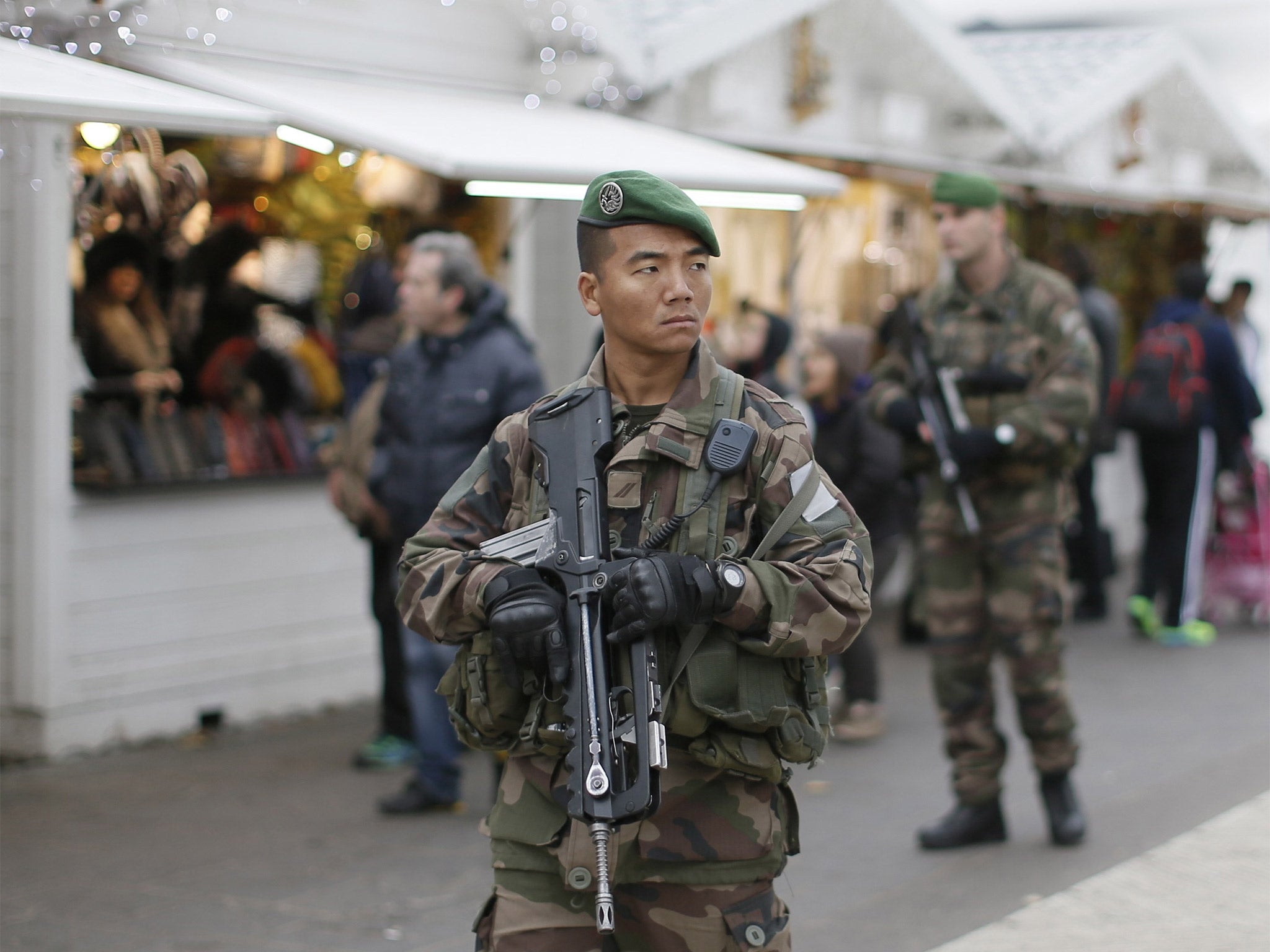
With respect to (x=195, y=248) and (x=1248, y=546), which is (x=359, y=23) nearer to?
(x=195, y=248)

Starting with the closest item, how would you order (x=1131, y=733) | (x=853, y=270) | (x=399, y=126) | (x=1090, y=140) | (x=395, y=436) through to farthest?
(x=395, y=436), (x=399, y=126), (x=1131, y=733), (x=853, y=270), (x=1090, y=140)

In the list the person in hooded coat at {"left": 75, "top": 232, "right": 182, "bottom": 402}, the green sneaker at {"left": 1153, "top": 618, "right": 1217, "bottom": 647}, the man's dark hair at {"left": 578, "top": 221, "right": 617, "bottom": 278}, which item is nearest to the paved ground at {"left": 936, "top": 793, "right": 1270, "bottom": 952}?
the man's dark hair at {"left": 578, "top": 221, "right": 617, "bottom": 278}

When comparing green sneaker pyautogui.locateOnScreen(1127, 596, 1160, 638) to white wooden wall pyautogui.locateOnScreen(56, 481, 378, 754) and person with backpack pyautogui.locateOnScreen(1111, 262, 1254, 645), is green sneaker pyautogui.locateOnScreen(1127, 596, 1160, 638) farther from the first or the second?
white wooden wall pyautogui.locateOnScreen(56, 481, 378, 754)

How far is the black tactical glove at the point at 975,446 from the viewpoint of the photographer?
16.9 ft

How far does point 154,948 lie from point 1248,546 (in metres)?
7.22

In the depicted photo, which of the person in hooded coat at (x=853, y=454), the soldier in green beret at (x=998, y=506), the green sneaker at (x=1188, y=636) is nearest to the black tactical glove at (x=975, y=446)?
the soldier in green beret at (x=998, y=506)

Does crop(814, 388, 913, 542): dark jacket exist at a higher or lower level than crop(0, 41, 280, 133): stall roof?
lower

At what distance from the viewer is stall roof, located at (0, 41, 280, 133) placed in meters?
4.20

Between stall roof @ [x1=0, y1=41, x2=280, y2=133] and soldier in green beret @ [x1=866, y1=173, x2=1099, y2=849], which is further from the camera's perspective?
soldier in green beret @ [x1=866, y1=173, x2=1099, y2=849]

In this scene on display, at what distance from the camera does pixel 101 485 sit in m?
6.50

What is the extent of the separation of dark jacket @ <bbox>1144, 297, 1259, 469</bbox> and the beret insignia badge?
7307 millimetres

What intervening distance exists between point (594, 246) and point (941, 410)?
282cm

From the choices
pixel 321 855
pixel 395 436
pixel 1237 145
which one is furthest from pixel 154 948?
pixel 1237 145

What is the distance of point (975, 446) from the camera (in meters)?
5.14
